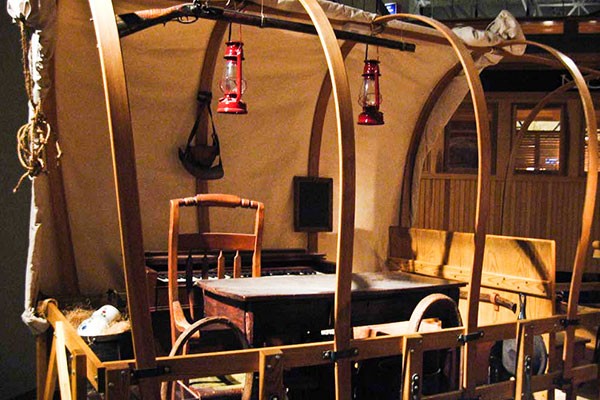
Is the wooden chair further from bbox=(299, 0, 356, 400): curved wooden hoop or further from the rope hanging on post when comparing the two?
bbox=(299, 0, 356, 400): curved wooden hoop

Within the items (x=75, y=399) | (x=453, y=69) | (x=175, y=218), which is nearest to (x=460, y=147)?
(x=453, y=69)

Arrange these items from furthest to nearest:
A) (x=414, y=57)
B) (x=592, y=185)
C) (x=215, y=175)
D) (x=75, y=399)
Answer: (x=414, y=57) < (x=215, y=175) < (x=592, y=185) < (x=75, y=399)

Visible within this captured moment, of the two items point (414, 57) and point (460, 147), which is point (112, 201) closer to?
point (414, 57)

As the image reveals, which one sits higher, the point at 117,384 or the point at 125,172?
the point at 125,172

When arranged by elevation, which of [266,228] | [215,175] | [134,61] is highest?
[134,61]

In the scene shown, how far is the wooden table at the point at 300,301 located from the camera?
323cm

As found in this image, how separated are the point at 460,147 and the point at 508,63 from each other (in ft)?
4.36

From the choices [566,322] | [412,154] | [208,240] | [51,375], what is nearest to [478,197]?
[566,322]

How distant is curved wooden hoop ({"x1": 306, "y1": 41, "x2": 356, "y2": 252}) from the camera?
19.1 feet

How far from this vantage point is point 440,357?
12.4 ft

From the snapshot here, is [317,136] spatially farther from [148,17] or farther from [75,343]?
[75,343]

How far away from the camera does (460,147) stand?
10.0 m

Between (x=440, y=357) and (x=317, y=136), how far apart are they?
8.70 feet

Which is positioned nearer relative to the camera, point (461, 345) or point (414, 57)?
point (461, 345)
